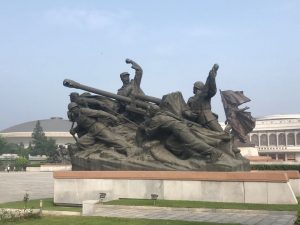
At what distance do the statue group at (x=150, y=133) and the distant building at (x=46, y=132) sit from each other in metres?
77.3

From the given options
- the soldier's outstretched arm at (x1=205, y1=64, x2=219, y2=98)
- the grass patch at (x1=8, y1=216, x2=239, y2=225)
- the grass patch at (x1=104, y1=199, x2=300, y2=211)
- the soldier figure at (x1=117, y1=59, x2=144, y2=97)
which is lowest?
the grass patch at (x1=8, y1=216, x2=239, y2=225)

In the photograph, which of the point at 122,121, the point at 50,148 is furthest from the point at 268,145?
the point at 122,121

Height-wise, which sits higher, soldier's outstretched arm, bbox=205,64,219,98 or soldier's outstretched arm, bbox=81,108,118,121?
soldier's outstretched arm, bbox=205,64,219,98

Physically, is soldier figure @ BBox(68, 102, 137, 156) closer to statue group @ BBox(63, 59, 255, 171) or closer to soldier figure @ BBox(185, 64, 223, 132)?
statue group @ BBox(63, 59, 255, 171)

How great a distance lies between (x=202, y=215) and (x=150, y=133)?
321 cm

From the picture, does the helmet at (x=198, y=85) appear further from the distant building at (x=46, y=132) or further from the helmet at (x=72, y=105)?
the distant building at (x=46, y=132)

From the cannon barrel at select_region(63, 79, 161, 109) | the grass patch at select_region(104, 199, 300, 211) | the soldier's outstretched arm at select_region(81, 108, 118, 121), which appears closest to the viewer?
the grass patch at select_region(104, 199, 300, 211)

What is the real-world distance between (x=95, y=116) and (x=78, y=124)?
1.99 ft

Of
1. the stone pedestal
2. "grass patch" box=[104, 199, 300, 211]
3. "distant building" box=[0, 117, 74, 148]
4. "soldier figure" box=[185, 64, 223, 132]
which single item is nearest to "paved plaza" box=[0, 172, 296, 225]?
"grass patch" box=[104, 199, 300, 211]

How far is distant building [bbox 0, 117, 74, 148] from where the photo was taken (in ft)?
302

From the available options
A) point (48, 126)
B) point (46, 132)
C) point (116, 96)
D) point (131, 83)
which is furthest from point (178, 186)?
point (48, 126)

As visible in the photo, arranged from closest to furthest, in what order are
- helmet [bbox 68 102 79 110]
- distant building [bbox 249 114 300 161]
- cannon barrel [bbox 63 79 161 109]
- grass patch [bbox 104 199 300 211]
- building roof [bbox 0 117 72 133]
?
1. grass patch [bbox 104 199 300 211]
2. helmet [bbox 68 102 79 110]
3. cannon barrel [bbox 63 79 161 109]
4. distant building [bbox 249 114 300 161]
5. building roof [bbox 0 117 72 133]

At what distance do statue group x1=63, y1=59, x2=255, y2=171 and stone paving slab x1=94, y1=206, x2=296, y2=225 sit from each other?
174 cm

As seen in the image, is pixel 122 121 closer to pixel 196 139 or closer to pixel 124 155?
pixel 124 155
